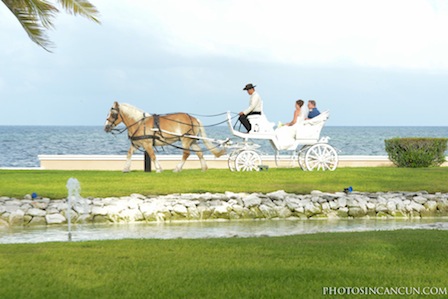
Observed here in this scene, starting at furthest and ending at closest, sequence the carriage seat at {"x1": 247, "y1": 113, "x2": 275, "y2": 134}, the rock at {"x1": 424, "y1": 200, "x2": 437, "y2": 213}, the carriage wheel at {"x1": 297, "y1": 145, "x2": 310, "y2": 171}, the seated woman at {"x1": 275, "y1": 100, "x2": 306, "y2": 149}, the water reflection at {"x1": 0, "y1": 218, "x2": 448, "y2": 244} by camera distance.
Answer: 1. the carriage wheel at {"x1": 297, "y1": 145, "x2": 310, "y2": 171}
2. the seated woman at {"x1": 275, "y1": 100, "x2": 306, "y2": 149}
3. the carriage seat at {"x1": 247, "y1": 113, "x2": 275, "y2": 134}
4. the rock at {"x1": 424, "y1": 200, "x2": 437, "y2": 213}
5. the water reflection at {"x1": 0, "y1": 218, "x2": 448, "y2": 244}

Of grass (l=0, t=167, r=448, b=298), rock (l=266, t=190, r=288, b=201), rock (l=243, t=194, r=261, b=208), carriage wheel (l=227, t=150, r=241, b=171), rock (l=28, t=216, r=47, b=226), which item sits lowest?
rock (l=28, t=216, r=47, b=226)

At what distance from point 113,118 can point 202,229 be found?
24.8 feet

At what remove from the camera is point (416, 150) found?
87.4 feet

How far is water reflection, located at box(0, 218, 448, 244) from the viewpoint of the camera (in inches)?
551

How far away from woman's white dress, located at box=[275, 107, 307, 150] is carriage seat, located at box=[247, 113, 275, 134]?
0.39 metres

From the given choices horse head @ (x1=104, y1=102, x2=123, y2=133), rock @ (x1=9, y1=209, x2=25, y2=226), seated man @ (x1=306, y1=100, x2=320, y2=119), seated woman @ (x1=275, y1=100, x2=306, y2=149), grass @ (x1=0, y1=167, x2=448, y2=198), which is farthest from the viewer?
seated man @ (x1=306, y1=100, x2=320, y2=119)

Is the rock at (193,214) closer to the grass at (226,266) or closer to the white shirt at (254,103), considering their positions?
the white shirt at (254,103)

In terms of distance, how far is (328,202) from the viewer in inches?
700

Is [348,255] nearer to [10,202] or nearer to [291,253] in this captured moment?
[291,253]

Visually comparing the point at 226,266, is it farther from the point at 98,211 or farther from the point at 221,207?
the point at 221,207

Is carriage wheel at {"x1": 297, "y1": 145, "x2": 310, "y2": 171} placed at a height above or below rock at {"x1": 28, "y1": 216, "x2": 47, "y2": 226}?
above

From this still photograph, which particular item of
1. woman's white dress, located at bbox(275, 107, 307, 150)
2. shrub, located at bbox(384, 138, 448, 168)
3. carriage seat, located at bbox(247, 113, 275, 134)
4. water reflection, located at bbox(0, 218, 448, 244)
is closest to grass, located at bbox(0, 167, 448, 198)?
woman's white dress, located at bbox(275, 107, 307, 150)

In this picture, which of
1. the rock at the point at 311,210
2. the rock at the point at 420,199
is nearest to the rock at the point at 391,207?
the rock at the point at 420,199

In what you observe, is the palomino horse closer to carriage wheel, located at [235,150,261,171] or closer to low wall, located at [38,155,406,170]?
carriage wheel, located at [235,150,261,171]
